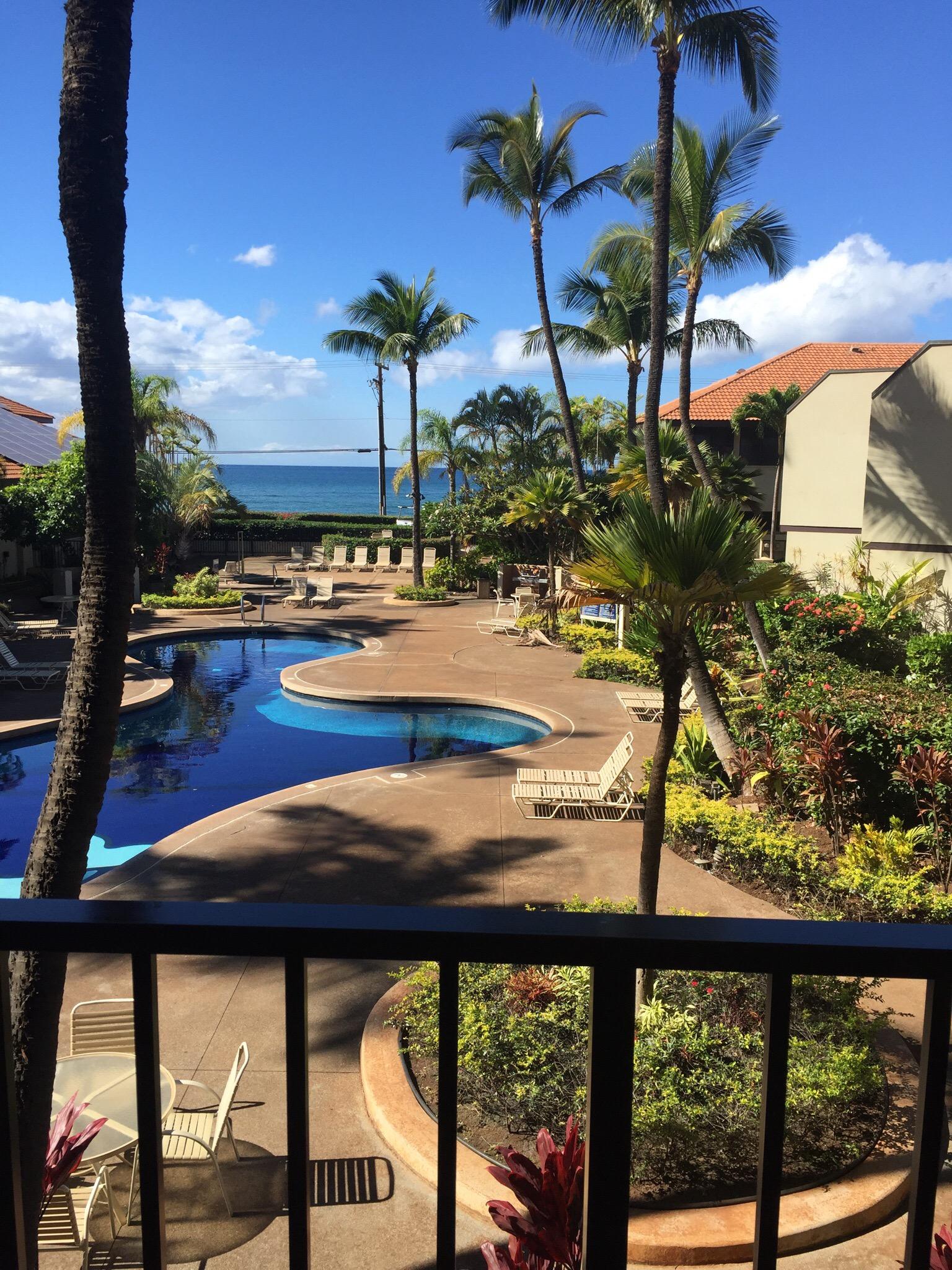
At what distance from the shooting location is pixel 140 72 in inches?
140

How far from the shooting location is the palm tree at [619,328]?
83.6 ft

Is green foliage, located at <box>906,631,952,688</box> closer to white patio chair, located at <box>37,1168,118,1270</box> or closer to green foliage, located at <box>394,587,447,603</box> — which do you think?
white patio chair, located at <box>37,1168,118,1270</box>

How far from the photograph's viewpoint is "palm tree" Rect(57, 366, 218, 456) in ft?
97.6

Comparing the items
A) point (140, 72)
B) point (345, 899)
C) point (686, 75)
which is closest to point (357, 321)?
point (686, 75)

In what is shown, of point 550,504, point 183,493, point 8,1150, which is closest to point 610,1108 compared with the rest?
point 8,1150

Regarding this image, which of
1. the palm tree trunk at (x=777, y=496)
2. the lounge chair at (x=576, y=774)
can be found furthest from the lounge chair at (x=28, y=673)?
the palm tree trunk at (x=777, y=496)

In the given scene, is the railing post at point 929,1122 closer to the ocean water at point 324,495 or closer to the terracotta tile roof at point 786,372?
the terracotta tile roof at point 786,372

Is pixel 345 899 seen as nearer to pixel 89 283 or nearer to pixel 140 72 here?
pixel 89 283

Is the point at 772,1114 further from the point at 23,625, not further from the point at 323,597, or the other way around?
the point at 323,597

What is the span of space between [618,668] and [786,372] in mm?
24981

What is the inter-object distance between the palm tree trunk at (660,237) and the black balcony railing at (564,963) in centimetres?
1082

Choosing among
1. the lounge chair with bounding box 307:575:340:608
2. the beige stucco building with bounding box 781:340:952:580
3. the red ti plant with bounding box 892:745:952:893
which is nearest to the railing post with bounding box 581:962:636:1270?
the red ti plant with bounding box 892:745:952:893

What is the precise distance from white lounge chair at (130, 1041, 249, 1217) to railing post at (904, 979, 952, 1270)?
3.57 meters

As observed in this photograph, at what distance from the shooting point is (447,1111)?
120 cm
